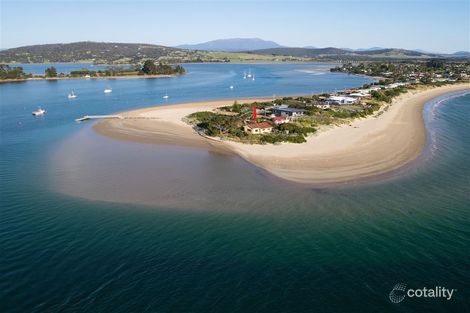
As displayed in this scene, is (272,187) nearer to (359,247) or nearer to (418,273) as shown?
(359,247)

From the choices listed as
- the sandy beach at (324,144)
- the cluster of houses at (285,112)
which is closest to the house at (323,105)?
the cluster of houses at (285,112)

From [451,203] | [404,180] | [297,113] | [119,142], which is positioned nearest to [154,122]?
[119,142]

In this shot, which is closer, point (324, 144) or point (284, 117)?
point (324, 144)

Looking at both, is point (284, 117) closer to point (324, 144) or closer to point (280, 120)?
point (280, 120)

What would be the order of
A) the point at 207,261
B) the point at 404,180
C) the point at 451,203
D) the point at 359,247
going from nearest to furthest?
1. the point at 207,261
2. the point at 359,247
3. the point at 451,203
4. the point at 404,180

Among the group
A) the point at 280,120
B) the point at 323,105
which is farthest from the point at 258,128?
the point at 323,105

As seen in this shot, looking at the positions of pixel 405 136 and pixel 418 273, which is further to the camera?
pixel 405 136

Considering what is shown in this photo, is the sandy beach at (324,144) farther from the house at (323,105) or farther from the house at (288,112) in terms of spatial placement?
the house at (323,105)

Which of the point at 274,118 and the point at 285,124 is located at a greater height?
the point at 274,118
